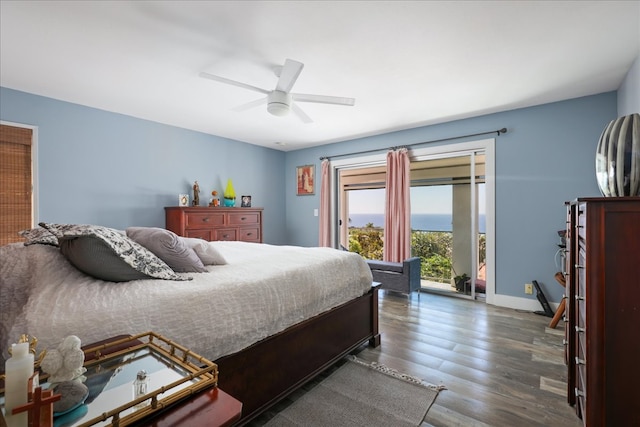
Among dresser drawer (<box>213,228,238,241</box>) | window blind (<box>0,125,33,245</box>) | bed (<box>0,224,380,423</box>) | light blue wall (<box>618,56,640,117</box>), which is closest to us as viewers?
bed (<box>0,224,380,423</box>)

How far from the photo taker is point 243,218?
4.73 metres

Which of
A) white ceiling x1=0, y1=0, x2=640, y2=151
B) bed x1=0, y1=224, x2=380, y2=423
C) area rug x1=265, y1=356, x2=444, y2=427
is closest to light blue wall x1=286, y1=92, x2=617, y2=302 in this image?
white ceiling x1=0, y1=0, x2=640, y2=151

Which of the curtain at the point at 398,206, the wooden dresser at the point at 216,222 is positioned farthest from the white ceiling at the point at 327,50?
the wooden dresser at the point at 216,222

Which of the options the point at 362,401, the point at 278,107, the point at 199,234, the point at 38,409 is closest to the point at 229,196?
the point at 199,234

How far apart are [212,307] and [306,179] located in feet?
14.9

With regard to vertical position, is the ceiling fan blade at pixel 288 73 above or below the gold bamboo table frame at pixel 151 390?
above

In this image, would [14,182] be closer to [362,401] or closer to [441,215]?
[362,401]

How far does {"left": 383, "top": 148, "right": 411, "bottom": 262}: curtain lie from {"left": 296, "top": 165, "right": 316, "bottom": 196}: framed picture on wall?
5.22ft

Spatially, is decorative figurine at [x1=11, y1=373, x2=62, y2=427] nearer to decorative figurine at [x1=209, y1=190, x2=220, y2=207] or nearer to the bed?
the bed

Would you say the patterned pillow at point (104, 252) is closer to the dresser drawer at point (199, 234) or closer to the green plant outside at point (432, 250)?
the dresser drawer at point (199, 234)

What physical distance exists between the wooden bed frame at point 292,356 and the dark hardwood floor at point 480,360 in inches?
5.4

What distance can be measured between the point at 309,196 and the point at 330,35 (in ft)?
12.4

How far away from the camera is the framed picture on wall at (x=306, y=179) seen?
569 cm

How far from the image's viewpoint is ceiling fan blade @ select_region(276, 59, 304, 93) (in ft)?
6.83
